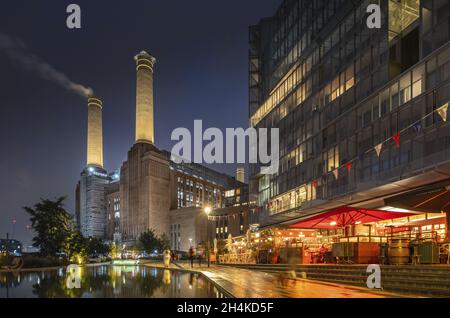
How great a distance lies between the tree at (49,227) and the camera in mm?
50219

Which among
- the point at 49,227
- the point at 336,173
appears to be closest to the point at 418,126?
the point at 336,173

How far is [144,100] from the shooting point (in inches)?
6919

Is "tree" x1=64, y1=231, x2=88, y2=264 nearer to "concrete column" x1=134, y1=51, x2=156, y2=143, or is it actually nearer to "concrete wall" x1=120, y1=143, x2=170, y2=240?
"concrete wall" x1=120, y1=143, x2=170, y2=240

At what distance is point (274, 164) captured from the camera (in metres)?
57.2

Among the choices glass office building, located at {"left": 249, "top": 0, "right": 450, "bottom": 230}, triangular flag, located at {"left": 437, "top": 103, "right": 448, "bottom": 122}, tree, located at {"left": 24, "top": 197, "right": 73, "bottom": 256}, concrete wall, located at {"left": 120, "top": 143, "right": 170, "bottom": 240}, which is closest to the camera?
triangular flag, located at {"left": 437, "top": 103, "right": 448, "bottom": 122}

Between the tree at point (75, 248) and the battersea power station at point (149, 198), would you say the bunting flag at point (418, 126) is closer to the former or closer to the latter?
the tree at point (75, 248)

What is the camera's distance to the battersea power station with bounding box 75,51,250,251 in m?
149

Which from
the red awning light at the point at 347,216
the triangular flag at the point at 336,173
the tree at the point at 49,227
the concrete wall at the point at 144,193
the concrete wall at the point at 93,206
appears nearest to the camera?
the red awning light at the point at 347,216

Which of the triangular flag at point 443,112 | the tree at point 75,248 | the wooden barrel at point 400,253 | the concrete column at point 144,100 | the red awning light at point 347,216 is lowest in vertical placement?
the tree at point 75,248

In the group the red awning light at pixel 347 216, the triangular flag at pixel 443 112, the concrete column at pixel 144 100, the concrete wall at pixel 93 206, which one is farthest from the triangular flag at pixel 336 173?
the concrete wall at pixel 93 206

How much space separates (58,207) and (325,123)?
31281 mm

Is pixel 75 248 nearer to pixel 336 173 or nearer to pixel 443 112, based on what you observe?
pixel 336 173

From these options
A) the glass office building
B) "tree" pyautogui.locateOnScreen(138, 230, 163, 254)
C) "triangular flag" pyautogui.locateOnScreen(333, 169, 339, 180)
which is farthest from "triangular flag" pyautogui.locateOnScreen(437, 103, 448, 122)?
"tree" pyautogui.locateOnScreen(138, 230, 163, 254)

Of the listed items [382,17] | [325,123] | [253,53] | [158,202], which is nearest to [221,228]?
[158,202]
